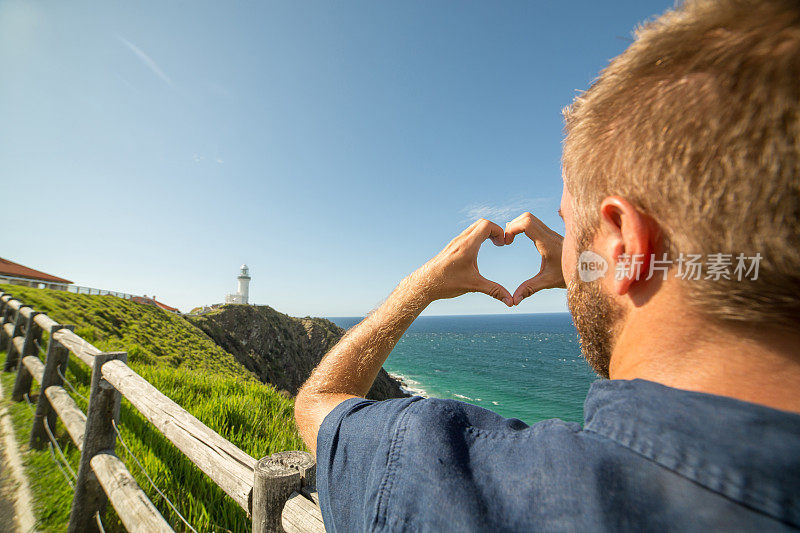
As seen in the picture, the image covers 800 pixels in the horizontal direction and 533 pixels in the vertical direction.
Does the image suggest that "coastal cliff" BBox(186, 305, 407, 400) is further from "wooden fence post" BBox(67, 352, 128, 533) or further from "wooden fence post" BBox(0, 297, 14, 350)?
"wooden fence post" BBox(67, 352, 128, 533)

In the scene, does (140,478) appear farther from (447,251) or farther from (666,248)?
(666,248)

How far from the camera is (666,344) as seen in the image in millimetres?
778

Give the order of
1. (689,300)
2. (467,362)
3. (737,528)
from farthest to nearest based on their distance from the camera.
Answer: (467,362), (689,300), (737,528)

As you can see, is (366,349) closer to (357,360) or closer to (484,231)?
(357,360)

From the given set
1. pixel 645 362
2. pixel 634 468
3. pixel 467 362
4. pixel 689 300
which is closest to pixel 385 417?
pixel 634 468

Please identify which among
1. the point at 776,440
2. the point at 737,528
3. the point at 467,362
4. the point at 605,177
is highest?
the point at 605,177

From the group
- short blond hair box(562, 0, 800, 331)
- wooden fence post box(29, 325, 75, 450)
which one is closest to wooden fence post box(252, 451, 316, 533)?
short blond hair box(562, 0, 800, 331)

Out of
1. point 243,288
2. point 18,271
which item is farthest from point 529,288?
point 243,288

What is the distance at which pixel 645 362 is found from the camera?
802 millimetres

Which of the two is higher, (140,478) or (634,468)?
(634,468)

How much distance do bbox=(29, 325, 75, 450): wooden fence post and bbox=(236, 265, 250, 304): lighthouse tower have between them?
60.3m

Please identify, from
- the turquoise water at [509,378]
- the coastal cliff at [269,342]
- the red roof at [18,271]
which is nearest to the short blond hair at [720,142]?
the turquoise water at [509,378]

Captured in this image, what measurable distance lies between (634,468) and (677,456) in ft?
0.24

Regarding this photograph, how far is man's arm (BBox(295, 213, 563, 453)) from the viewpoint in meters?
1.30
